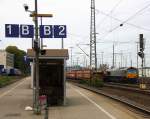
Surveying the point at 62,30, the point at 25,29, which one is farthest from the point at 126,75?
the point at 25,29

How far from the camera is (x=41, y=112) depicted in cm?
2386

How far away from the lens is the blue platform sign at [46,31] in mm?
27469

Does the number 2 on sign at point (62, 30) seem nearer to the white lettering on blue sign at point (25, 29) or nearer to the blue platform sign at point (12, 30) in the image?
the white lettering on blue sign at point (25, 29)

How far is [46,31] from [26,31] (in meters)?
1.34

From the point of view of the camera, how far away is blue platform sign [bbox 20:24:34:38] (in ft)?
87.4

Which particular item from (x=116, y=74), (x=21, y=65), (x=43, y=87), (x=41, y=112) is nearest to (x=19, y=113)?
(x=41, y=112)

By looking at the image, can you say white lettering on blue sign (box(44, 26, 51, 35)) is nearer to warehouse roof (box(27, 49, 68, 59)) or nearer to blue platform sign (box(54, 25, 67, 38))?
blue platform sign (box(54, 25, 67, 38))

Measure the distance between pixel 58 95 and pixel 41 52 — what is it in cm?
474

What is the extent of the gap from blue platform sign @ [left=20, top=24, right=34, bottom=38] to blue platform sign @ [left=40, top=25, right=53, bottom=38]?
33.8 inches

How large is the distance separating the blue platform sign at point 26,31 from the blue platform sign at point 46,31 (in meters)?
0.86

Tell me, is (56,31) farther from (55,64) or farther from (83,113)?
(83,113)

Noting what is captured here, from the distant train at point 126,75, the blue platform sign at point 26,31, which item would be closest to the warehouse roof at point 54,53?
the blue platform sign at point 26,31

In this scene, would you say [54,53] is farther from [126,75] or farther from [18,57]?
[18,57]

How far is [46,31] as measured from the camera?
27.5 metres
